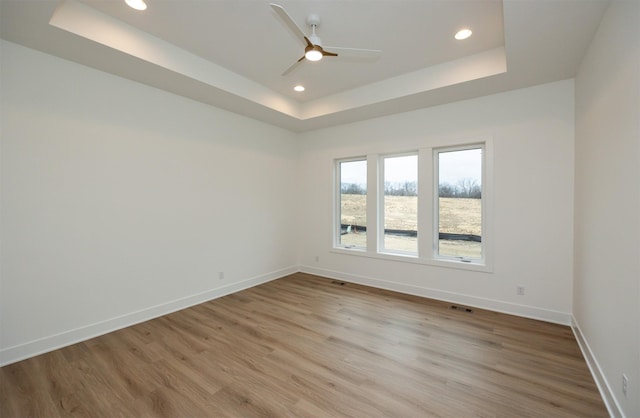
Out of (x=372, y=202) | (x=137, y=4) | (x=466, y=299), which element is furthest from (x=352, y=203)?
(x=137, y=4)

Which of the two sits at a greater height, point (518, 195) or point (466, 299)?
point (518, 195)

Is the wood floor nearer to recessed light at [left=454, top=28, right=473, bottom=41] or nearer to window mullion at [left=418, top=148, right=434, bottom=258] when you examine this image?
window mullion at [left=418, top=148, right=434, bottom=258]

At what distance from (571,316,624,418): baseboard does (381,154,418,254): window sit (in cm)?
204

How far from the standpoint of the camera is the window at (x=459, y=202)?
12.3ft

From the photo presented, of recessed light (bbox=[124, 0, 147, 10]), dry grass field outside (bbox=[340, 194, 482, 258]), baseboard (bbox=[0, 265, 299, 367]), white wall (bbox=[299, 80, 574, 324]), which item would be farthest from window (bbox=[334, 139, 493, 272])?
recessed light (bbox=[124, 0, 147, 10])

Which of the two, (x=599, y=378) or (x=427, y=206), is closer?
(x=599, y=378)

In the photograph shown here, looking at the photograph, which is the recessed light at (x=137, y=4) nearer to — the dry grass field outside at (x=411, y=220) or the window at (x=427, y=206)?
the window at (x=427, y=206)

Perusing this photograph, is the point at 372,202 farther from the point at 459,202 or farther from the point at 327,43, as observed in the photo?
the point at 327,43

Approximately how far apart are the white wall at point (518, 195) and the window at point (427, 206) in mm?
158

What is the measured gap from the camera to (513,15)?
2.06m

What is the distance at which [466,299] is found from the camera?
3664 mm

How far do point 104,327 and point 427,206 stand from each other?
4321 mm

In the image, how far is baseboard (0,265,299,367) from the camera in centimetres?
241

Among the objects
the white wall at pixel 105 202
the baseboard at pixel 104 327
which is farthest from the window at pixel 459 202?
the baseboard at pixel 104 327
